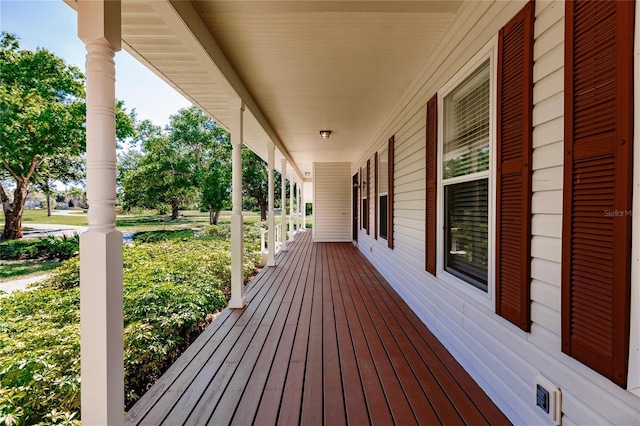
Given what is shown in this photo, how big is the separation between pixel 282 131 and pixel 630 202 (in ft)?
17.5

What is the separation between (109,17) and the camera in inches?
54.7

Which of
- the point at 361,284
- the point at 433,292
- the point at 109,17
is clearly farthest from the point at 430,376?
the point at 109,17

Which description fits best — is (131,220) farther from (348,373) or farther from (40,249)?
(348,373)

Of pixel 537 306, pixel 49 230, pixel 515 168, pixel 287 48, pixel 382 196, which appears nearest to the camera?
pixel 537 306

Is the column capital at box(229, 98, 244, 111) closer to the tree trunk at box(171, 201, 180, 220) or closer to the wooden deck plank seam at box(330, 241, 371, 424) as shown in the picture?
the wooden deck plank seam at box(330, 241, 371, 424)

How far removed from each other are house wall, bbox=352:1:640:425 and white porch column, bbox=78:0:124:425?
213 cm

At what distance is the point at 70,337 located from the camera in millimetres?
2236

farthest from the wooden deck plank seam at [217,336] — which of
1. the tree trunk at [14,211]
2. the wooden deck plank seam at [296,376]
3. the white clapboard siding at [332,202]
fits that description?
the tree trunk at [14,211]

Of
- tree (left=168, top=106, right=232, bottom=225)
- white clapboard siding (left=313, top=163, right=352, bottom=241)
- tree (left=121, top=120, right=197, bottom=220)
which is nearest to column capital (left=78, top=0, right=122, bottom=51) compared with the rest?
white clapboard siding (left=313, top=163, right=352, bottom=241)

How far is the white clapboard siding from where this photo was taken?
31.9 ft

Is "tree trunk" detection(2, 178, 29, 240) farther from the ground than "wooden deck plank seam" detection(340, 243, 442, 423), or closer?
farther from the ground

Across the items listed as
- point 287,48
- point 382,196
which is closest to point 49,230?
point 382,196

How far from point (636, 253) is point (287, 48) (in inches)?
109

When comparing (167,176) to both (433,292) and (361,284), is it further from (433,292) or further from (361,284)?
(433,292)
